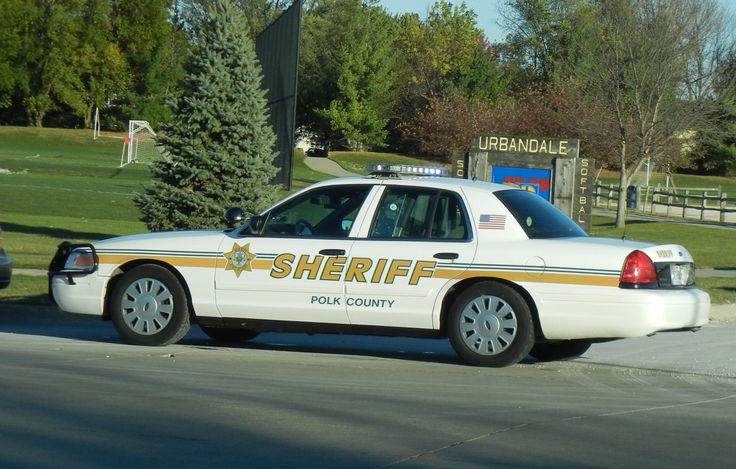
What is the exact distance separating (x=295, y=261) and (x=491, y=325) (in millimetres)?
1739

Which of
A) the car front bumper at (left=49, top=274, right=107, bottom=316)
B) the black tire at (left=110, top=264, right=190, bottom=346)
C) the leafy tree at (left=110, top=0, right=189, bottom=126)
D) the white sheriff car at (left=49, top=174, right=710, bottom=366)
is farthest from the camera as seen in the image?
the leafy tree at (left=110, top=0, right=189, bottom=126)

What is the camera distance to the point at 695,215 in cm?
5222

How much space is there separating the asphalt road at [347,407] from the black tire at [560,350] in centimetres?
10

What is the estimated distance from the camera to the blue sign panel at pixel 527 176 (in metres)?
20.0

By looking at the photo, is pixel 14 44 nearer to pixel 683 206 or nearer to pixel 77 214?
pixel 683 206

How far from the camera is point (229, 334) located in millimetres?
11281

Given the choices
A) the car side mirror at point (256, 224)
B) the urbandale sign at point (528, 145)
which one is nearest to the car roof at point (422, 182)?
the car side mirror at point (256, 224)

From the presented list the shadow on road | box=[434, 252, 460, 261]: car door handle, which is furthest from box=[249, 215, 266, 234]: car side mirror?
box=[434, 252, 460, 261]: car door handle

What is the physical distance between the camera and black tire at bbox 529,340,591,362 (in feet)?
34.4

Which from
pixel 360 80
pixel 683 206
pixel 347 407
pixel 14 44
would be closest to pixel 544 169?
pixel 347 407

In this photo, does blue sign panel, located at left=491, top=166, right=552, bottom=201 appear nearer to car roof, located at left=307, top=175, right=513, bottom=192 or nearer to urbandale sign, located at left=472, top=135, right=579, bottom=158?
urbandale sign, located at left=472, top=135, right=579, bottom=158

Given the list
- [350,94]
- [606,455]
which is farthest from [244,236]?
[350,94]

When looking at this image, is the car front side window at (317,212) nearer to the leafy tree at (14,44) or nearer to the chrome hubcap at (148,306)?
the chrome hubcap at (148,306)

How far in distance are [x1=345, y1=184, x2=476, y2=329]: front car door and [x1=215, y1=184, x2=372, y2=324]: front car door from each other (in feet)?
0.56
